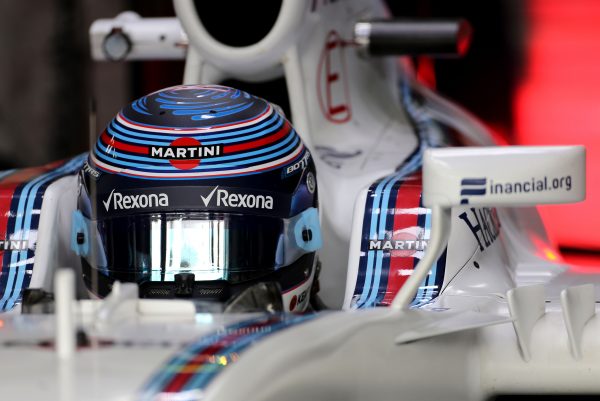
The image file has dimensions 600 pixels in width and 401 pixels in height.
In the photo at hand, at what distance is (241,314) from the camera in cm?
192

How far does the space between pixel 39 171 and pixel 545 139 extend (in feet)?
7.49

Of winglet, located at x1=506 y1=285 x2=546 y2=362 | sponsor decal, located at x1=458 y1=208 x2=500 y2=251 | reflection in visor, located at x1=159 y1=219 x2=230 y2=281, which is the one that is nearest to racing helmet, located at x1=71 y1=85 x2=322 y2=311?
reflection in visor, located at x1=159 y1=219 x2=230 y2=281

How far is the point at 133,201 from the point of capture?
2359mm

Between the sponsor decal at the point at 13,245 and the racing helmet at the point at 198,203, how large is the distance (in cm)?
26

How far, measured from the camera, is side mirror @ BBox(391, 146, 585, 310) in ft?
6.21

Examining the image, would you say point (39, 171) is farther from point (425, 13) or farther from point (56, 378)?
point (425, 13)

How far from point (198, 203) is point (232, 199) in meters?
0.06

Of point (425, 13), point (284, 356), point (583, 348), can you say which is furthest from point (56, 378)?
point (425, 13)

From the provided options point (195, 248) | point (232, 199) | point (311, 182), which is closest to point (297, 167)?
point (311, 182)

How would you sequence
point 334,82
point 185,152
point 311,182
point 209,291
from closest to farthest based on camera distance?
point 209,291 → point 185,152 → point 311,182 → point 334,82

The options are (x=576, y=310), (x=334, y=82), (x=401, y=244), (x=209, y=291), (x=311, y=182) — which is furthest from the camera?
(x=334, y=82)

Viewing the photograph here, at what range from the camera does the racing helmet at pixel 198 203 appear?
231 cm

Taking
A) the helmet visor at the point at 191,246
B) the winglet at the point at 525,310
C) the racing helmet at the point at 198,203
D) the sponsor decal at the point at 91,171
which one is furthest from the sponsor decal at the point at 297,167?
the winglet at the point at 525,310

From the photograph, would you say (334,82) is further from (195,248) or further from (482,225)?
(195,248)
